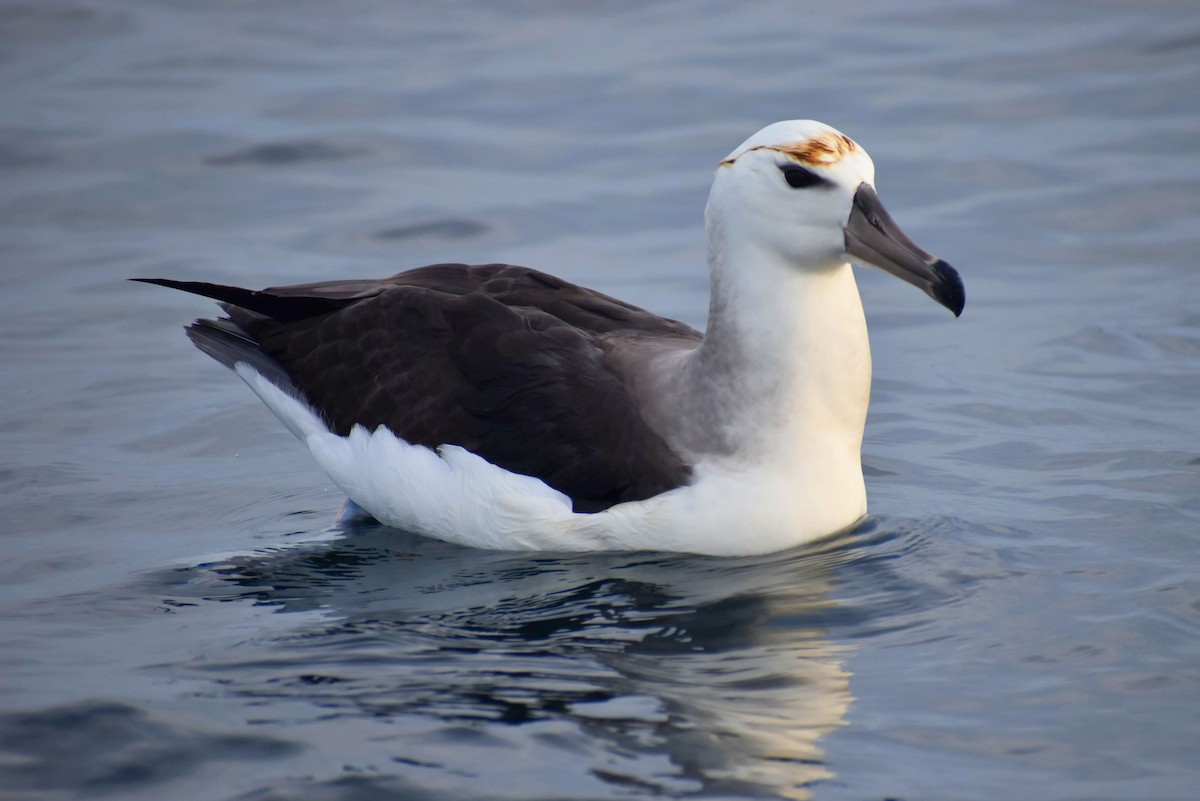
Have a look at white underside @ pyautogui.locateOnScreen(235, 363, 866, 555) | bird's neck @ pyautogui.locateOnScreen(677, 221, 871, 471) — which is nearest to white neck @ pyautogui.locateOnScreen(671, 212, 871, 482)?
bird's neck @ pyautogui.locateOnScreen(677, 221, 871, 471)

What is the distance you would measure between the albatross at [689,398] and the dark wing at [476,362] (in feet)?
0.03

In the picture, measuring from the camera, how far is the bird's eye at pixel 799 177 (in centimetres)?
698

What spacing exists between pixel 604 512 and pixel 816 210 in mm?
1607

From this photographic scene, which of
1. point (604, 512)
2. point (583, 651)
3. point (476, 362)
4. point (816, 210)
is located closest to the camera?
point (583, 651)

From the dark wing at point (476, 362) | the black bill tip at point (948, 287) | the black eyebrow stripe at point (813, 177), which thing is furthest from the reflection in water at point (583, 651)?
the black eyebrow stripe at point (813, 177)

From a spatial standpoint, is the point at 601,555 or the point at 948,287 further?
the point at 601,555

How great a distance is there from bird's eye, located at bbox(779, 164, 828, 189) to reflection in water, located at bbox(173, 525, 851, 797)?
1.61 meters

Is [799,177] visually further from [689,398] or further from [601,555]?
[601,555]

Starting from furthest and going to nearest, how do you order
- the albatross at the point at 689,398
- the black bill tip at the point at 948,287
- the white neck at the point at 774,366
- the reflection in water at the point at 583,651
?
1. the white neck at the point at 774,366
2. the albatross at the point at 689,398
3. the black bill tip at the point at 948,287
4. the reflection in water at the point at 583,651

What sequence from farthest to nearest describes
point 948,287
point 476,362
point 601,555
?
point 476,362 → point 601,555 → point 948,287

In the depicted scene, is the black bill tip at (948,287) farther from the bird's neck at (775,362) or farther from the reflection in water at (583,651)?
the reflection in water at (583,651)

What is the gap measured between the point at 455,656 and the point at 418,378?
6.33ft

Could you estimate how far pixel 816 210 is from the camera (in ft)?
23.0

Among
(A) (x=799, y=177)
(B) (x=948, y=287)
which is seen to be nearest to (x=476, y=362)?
(A) (x=799, y=177)
